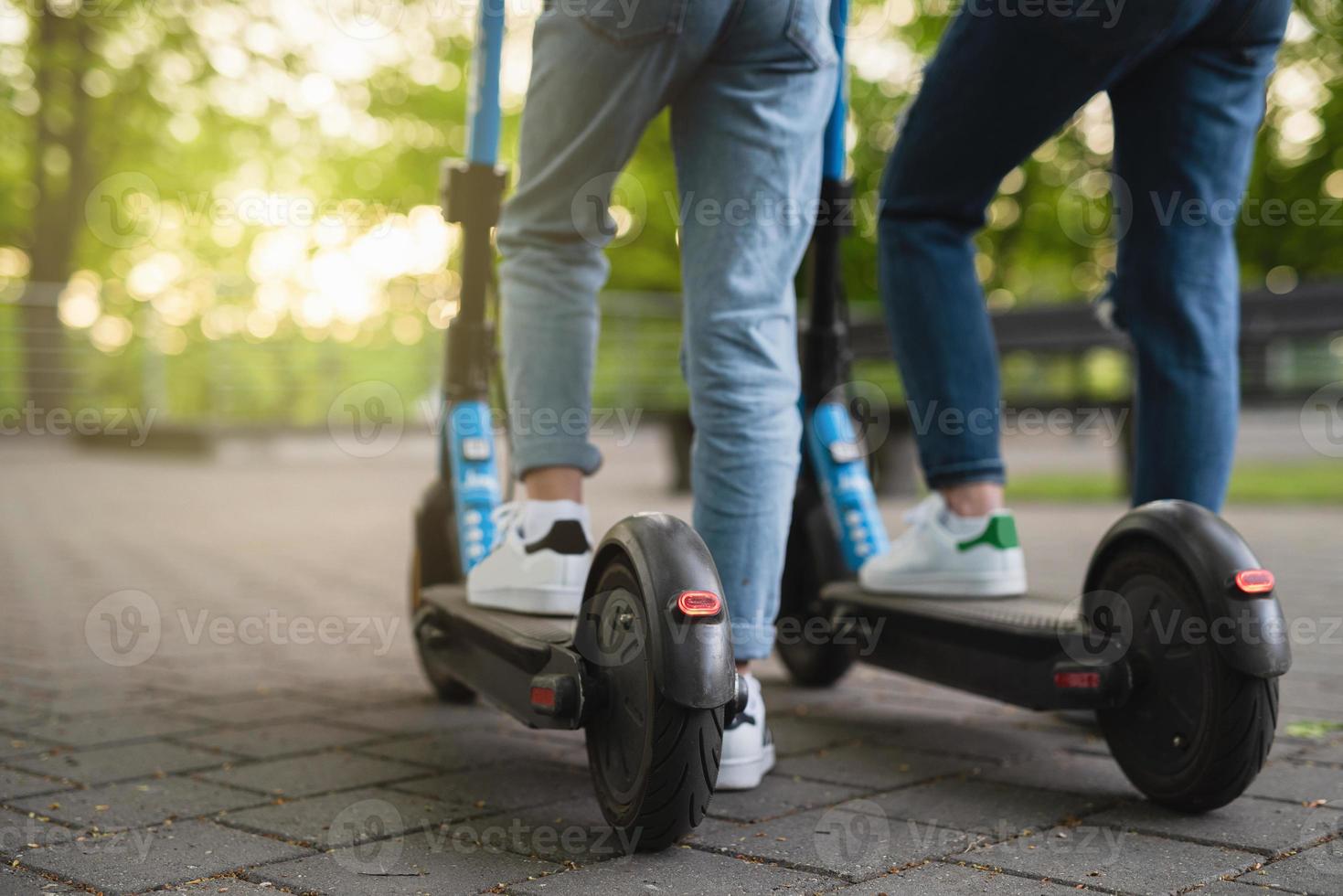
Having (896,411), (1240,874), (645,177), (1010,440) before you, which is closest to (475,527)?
(1240,874)

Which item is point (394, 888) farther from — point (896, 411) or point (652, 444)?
point (652, 444)

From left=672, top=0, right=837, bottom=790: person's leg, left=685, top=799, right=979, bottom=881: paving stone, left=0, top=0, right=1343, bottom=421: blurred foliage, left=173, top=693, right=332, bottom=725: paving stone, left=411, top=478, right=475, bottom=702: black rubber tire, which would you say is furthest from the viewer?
left=0, top=0, right=1343, bottom=421: blurred foliage

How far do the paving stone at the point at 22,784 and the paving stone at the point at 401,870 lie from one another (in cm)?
58

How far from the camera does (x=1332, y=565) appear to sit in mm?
5172

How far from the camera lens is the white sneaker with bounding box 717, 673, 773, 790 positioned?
2.03m

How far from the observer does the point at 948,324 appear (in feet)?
8.16

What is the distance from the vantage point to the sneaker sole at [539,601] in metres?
2.17

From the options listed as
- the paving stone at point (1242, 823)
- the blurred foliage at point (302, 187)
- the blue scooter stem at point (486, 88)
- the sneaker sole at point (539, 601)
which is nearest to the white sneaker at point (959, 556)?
the paving stone at point (1242, 823)

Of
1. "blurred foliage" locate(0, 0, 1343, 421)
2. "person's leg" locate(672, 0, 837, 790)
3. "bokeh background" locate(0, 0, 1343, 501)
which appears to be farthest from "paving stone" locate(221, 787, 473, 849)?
"blurred foliage" locate(0, 0, 1343, 421)

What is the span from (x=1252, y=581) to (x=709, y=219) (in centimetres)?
93

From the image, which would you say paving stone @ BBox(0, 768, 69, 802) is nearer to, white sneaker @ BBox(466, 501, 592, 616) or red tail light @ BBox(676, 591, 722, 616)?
white sneaker @ BBox(466, 501, 592, 616)

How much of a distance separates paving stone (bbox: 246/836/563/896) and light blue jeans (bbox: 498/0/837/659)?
0.52 meters

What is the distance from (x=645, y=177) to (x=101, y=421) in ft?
33.0

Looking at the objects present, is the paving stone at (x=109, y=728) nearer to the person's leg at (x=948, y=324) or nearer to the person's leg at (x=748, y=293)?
the person's leg at (x=748, y=293)
